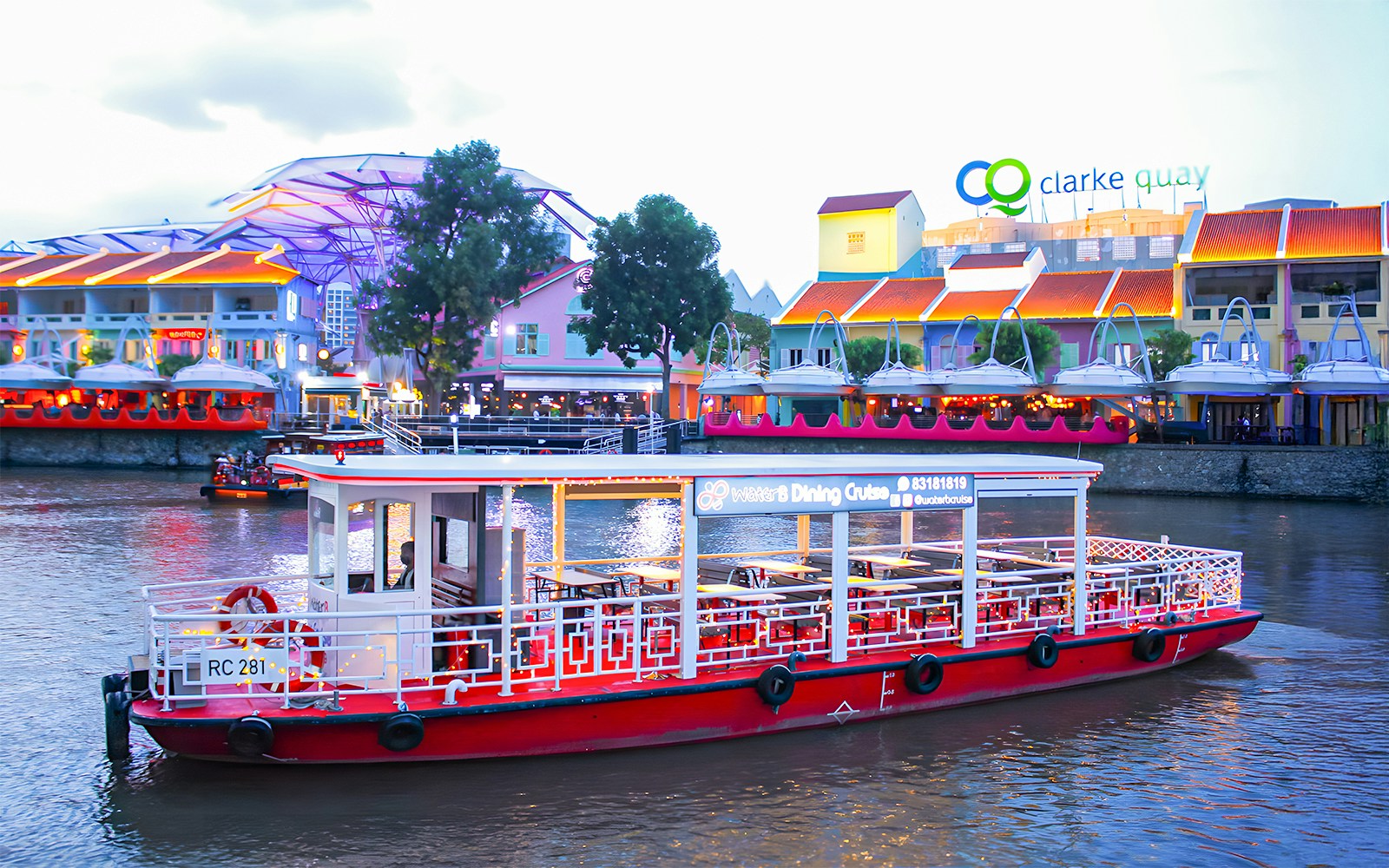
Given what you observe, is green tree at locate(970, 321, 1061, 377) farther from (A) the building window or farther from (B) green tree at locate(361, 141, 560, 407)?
(A) the building window

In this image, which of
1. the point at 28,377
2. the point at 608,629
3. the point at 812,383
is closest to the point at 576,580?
the point at 608,629

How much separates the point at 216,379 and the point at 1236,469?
4266 centimetres

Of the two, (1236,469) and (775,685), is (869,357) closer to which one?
(1236,469)

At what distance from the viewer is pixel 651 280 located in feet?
190

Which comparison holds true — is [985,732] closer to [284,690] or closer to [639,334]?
[284,690]

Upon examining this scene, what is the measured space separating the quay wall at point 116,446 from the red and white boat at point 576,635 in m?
40.8

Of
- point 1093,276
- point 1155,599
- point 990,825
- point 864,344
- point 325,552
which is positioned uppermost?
point 1093,276

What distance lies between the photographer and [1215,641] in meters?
15.0

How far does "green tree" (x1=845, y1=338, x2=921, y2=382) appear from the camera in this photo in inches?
2229

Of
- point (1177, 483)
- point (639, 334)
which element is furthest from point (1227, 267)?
point (639, 334)

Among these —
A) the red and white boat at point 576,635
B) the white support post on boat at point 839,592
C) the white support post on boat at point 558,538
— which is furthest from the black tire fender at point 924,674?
the white support post on boat at point 558,538

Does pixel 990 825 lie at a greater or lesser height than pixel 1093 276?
lesser

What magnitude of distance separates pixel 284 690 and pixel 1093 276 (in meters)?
55.8

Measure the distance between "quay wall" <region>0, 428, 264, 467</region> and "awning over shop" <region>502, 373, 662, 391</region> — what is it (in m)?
16.7
